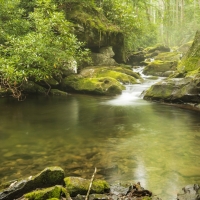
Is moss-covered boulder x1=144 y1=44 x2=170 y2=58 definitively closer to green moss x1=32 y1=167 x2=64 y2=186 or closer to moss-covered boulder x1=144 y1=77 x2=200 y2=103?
moss-covered boulder x1=144 y1=77 x2=200 y2=103

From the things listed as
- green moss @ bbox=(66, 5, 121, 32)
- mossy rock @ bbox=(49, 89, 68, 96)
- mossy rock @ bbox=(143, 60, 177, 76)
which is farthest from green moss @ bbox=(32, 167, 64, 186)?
mossy rock @ bbox=(143, 60, 177, 76)

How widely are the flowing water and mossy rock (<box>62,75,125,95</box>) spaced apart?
9.54 feet

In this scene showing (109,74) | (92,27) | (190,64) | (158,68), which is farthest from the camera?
(158,68)

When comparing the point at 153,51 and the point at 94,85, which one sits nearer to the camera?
the point at 94,85

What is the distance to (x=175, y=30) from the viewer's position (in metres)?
41.3

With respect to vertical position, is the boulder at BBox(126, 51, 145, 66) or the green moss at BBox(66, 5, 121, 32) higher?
the green moss at BBox(66, 5, 121, 32)

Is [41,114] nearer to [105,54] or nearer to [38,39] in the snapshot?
[38,39]

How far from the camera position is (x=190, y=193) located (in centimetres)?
347

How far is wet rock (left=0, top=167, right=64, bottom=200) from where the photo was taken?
324 cm

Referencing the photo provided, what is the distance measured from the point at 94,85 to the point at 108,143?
8.27 meters

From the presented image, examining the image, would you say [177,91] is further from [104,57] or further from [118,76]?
[104,57]

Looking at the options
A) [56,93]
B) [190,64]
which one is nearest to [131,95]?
[190,64]

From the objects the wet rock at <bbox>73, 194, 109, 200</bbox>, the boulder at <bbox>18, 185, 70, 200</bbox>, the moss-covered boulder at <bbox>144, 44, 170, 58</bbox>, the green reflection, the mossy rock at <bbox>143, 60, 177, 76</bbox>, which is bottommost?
the green reflection

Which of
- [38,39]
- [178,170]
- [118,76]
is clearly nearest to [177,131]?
[178,170]
